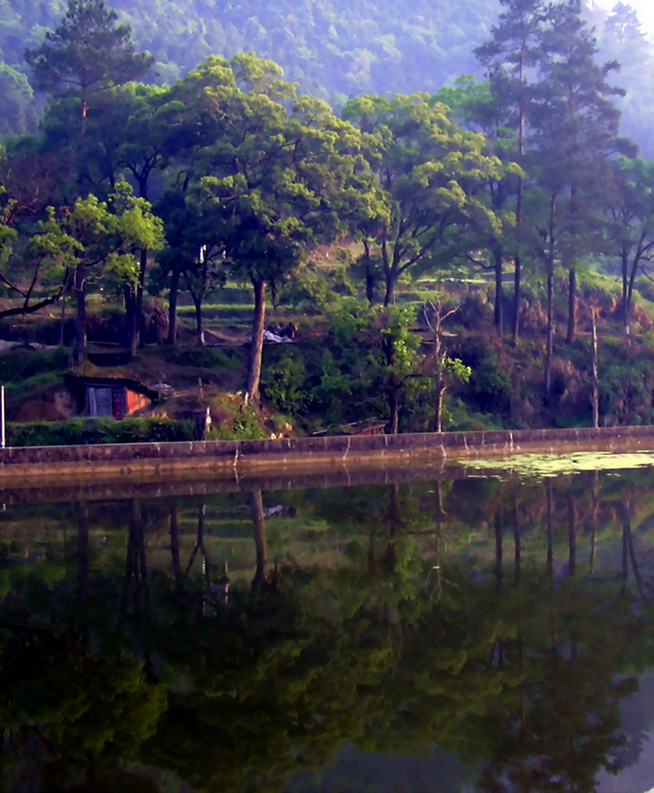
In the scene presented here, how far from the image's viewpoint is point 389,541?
19734 millimetres

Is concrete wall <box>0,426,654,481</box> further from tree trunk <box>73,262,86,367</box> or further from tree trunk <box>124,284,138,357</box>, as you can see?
tree trunk <box>124,284,138,357</box>

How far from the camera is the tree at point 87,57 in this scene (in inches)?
1644

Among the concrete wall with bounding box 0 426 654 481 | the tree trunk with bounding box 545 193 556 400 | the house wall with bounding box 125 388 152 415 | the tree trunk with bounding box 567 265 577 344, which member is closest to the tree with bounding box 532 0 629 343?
the tree trunk with bounding box 567 265 577 344

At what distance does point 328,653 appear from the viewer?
41.1ft

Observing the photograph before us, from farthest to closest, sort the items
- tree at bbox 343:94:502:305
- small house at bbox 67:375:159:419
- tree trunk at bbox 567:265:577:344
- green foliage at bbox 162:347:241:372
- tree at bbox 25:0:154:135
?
tree trunk at bbox 567:265:577:344
tree at bbox 25:0:154:135
tree at bbox 343:94:502:305
green foliage at bbox 162:347:241:372
small house at bbox 67:375:159:419

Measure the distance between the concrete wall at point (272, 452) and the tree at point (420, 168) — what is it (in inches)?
351

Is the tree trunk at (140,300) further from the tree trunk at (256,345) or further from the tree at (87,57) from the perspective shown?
the tree at (87,57)

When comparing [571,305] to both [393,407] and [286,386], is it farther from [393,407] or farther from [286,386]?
[286,386]

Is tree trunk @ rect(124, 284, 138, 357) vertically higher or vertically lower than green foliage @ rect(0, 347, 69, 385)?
higher

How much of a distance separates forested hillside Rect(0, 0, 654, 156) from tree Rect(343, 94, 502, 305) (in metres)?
64.6

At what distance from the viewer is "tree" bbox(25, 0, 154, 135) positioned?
41.8 metres

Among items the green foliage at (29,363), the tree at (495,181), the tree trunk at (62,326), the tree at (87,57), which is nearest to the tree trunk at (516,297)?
the tree at (495,181)

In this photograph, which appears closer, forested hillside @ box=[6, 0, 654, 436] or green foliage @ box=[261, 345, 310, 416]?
forested hillside @ box=[6, 0, 654, 436]

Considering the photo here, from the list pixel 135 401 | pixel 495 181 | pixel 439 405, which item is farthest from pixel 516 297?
pixel 135 401
